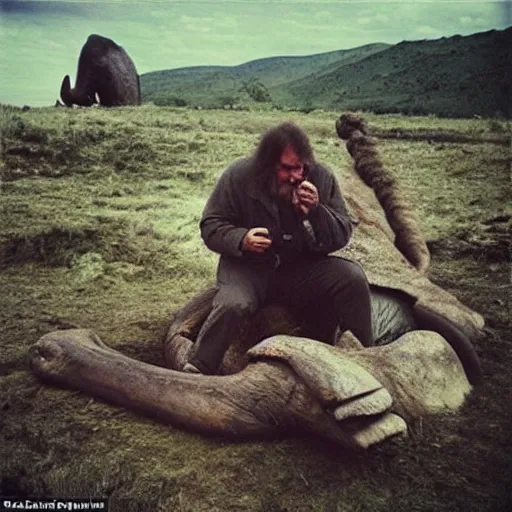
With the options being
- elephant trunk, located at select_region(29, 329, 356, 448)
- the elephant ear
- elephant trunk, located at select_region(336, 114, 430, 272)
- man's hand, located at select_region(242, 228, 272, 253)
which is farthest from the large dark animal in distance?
elephant trunk, located at select_region(29, 329, 356, 448)

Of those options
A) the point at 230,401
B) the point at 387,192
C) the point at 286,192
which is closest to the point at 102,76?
the point at 387,192

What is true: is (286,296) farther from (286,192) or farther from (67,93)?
(67,93)

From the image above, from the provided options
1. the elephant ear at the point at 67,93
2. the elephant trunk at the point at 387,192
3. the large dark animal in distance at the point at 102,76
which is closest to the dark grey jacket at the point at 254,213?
the elephant trunk at the point at 387,192

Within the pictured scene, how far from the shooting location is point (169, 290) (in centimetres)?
582

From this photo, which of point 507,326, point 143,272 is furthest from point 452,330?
point 143,272

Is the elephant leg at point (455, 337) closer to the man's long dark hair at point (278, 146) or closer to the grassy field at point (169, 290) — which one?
the grassy field at point (169, 290)

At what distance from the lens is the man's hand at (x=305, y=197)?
3361mm

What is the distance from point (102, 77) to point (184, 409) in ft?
42.8

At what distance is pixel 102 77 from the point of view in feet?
48.7

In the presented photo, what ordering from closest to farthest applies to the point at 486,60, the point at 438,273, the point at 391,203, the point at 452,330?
the point at 452,330
the point at 486,60
the point at 391,203
the point at 438,273

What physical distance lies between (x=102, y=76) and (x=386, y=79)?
29.3 feet

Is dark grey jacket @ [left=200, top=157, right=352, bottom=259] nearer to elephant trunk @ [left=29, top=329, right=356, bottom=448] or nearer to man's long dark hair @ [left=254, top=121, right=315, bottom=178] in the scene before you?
man's long dark hair @ [left=254, top=121, right=315, bottom=178]

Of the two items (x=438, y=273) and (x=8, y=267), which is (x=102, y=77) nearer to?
(x=8, y=267)

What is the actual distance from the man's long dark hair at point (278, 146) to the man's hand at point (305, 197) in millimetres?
210
